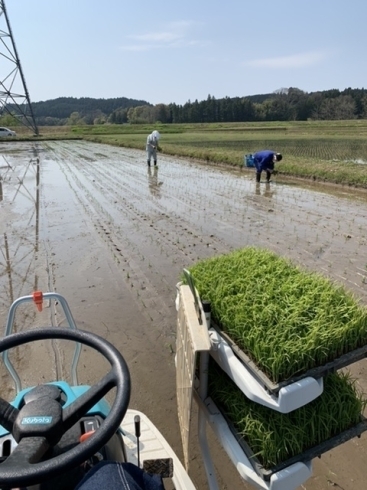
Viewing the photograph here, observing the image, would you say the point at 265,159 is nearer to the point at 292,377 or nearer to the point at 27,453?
the point at 292,377

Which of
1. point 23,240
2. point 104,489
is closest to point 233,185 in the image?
point 23,240

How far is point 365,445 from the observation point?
2.40 m

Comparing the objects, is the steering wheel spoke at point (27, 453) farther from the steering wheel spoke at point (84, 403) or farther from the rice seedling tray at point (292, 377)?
the rice seedling tray at point (292, 377)

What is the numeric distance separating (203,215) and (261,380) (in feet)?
22.2

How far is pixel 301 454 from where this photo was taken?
161 cm

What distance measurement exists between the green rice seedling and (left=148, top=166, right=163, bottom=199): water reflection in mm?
8800

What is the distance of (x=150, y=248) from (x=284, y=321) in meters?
4.52

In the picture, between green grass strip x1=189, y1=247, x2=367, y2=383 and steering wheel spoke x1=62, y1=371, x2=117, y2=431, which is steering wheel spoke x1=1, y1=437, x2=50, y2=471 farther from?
green grass strip x1=189, y1=247, x2=367, y2=383

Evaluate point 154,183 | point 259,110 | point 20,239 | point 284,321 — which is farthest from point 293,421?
point 259,110

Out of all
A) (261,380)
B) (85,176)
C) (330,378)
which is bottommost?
(85,176)

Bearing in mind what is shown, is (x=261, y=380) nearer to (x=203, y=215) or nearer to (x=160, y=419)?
(x=160, y=419)

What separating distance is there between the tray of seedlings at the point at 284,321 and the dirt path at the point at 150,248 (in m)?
0.96

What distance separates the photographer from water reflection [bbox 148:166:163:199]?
1082cm

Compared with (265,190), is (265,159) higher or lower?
higher
